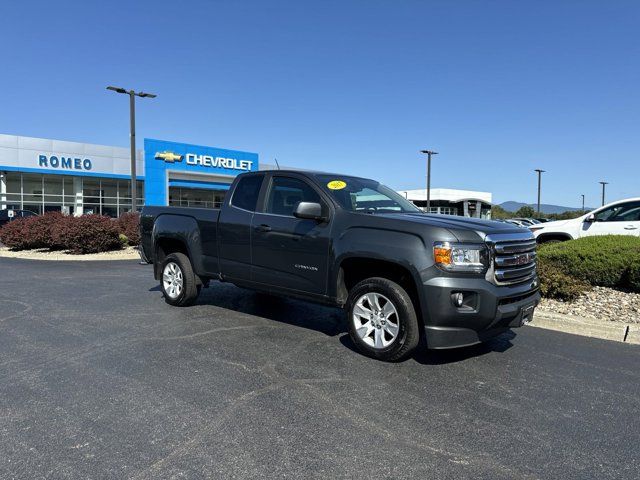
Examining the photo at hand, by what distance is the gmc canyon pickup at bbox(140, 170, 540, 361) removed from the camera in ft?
14.4

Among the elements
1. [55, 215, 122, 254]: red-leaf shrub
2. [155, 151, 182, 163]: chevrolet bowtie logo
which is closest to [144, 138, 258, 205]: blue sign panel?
[155, 151, 182, 163]: chevrolet bowtie logo

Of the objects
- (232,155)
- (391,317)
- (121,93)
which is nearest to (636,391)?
(391,317)

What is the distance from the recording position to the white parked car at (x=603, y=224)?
10.5 meters

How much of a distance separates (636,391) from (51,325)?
21.4 ft

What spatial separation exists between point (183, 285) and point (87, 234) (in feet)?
31.7

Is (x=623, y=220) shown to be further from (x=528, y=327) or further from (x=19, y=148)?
(x=19, y=148)

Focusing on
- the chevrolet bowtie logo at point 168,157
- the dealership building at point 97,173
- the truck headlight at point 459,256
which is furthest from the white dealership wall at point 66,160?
the truck headlight at point 459,256

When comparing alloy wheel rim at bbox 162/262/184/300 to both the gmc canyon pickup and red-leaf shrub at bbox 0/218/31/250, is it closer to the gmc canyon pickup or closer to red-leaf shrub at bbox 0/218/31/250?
the gmc canyon pickup

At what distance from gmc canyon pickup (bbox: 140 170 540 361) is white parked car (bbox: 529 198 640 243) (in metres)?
6.26

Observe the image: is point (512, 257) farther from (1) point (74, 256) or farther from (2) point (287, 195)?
(1) point (74, 256)

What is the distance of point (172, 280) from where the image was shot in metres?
7.21

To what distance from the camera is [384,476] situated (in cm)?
277

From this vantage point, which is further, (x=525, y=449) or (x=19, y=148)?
(x=19, y=148)

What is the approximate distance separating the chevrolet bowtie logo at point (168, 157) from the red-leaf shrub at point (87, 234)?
743 inches
